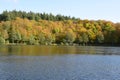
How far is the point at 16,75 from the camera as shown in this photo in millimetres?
40938

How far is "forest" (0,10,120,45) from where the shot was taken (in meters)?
160

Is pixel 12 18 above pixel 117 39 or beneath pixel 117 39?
above

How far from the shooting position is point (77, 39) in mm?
179750

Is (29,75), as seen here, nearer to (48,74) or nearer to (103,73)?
(48,74)

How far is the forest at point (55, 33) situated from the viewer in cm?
16012

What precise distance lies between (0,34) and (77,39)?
49.9m

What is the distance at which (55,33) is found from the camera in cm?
18412

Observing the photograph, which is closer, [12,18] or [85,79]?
[85,79]

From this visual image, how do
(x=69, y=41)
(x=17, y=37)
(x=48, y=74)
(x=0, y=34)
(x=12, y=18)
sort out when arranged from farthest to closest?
(x=12, y=18) → (x=69, y=41) → (x=17, y=37) → (x=0, y=34) → (x=48, y=74)

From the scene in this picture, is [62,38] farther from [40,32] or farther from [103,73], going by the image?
[103,73]

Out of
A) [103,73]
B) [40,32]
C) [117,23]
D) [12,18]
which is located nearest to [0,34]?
[40,32]

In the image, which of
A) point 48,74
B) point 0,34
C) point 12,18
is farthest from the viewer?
point 12,18

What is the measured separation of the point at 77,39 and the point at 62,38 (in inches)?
361

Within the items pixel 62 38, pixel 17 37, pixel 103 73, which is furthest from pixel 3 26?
pixel 103 73
